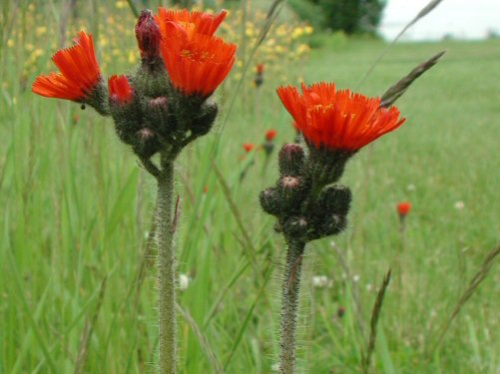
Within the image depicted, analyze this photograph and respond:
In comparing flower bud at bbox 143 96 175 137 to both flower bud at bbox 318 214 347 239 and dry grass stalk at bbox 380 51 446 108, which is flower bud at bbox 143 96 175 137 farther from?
dry grass stalk at bbox 380 51 446 108

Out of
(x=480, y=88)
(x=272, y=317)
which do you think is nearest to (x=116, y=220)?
(x=272, y=317)

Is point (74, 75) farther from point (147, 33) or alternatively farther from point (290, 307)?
point (290, 307)

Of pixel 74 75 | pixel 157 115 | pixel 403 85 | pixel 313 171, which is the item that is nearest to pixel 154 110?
pixel 157 115

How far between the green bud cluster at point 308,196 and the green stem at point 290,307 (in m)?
0.02

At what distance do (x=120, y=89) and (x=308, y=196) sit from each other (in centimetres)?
31

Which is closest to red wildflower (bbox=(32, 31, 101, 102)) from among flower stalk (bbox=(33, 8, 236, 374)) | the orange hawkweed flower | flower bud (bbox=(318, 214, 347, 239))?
flower stalk (bbox=(33, 8, 236, 374))

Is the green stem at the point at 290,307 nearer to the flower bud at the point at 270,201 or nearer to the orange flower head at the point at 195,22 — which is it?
the flower bud at the point at 270,201

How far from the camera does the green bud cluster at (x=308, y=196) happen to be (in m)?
1.02

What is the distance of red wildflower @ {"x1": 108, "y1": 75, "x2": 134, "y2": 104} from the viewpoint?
1011mm

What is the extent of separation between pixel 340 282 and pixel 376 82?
A: 8478 mm

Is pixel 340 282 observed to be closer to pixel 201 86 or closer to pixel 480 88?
pixel 201 86

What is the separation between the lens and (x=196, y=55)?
0.95m

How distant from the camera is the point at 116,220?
1.93 m

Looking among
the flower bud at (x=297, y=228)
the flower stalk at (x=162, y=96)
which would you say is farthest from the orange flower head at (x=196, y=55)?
the flower bud at (x=297, y=228)
